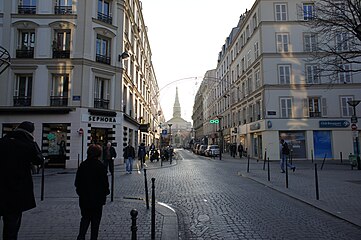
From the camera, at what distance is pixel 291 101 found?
28.6m

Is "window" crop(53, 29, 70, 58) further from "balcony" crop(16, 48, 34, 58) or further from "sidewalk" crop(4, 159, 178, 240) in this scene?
"sidewalk" crop(4, 159, 178, 240)

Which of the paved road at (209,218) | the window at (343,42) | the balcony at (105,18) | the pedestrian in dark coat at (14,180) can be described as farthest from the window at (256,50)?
the pedestrian in dark coat at (14,180)

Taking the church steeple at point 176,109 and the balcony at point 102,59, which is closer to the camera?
the balcony at point 102,59

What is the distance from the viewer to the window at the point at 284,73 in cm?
2889

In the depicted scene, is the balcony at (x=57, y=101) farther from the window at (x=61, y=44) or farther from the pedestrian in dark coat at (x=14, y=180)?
the pedestrian in dark coat at (x=14, y=180)

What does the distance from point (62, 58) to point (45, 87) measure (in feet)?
8.30

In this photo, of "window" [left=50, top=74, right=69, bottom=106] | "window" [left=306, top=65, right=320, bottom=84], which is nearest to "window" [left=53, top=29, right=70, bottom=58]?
"window" [left=50, top=74, right=69, bottom=106]

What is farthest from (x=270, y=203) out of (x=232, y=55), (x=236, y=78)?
(x=232, y=55)

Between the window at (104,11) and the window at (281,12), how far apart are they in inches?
693

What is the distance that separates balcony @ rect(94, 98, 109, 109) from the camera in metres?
21.7

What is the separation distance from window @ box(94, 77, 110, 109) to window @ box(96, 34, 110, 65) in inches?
62.2

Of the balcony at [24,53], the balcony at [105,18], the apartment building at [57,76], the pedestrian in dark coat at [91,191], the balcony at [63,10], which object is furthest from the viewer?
the balcony at [105,18]

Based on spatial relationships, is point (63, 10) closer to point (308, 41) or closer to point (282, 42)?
point (282, 42)

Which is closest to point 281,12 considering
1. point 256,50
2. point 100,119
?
point 256,50
